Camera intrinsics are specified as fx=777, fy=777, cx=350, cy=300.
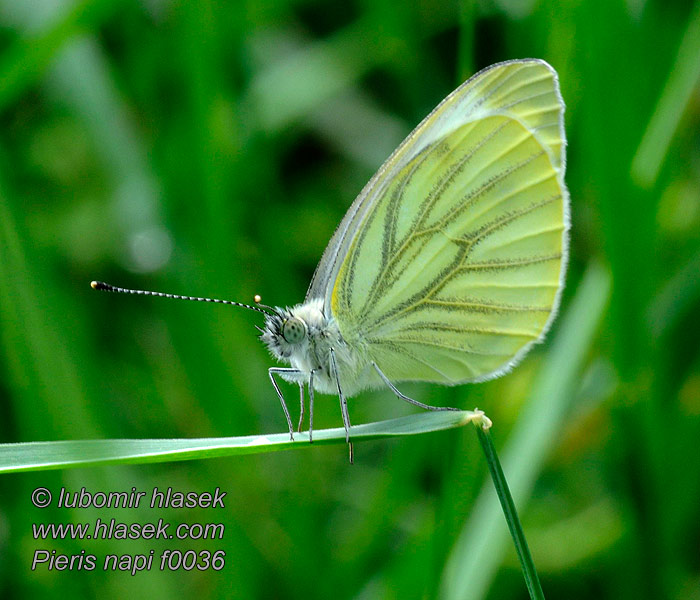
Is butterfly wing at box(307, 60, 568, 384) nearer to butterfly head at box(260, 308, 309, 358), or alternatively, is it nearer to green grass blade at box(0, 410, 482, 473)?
butterfly head at box(260, 308, 309, 358)

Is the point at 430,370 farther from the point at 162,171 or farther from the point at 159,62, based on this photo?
the point at 159,62

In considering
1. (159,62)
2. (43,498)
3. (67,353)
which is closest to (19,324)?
(67,353)

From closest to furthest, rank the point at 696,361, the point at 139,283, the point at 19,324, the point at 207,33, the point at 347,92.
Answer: the point at 19,324, the point at 207,33, the point at 696,361, the point at 139,283, the point at 347,92

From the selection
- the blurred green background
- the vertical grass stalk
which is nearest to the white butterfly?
the blurred green background

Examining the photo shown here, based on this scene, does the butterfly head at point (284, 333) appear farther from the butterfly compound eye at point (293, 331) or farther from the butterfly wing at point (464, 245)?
the butterfly wing at point (464, 245)

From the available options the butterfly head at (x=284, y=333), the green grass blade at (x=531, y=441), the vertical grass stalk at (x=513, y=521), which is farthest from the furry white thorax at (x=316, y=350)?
the vertical grass stalk at (x=513, y=521)

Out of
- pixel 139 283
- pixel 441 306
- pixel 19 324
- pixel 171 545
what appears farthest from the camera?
pixel 139 283

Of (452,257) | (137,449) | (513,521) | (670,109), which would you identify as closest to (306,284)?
(452,257)

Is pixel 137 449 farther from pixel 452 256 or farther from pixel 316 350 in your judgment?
pixel 452 256
